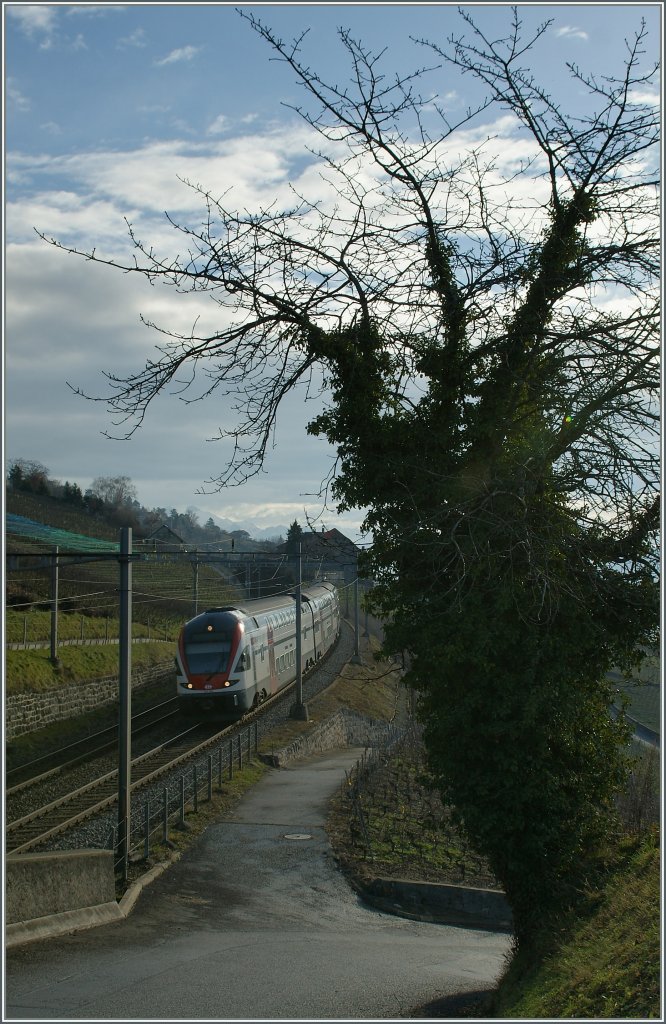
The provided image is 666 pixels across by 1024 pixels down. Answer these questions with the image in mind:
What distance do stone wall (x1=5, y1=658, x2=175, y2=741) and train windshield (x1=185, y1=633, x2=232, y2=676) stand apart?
15.6 ft

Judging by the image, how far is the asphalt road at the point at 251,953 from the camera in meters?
8.19

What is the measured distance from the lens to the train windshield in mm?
25750

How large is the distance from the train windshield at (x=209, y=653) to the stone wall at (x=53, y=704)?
15.6 ft

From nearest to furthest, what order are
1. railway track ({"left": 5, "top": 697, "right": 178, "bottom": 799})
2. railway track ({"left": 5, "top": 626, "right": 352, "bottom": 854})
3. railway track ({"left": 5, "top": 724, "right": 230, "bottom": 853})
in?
1. railway track ({"left": 5, "top": 724, "right": 230, "bottom": 853})
2. railway track ({"left": 5, "top": 626, "right": 352, "bottom": 854})
3. railway track ({"left": 5, "top": 697, "right": 178, "bottom": 799})

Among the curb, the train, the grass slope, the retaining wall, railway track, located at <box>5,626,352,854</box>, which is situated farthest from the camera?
the train

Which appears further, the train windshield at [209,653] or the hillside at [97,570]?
the hillside at [97,570]

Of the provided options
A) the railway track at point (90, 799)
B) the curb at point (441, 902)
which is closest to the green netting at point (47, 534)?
the railway track at point (90, 799)

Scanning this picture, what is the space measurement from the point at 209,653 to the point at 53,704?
216 inches

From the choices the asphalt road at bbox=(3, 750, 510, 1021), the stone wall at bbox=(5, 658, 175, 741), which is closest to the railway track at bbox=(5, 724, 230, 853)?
the asphalt road at bbox=(3, 750, 510, 1021)

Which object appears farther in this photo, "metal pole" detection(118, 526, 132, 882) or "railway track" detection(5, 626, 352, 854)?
"railway track" detection(5, 626, 352, 854)

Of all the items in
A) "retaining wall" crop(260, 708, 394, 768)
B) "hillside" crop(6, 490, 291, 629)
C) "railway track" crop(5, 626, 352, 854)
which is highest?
"hillside" crop(6, 490, 291, 629)

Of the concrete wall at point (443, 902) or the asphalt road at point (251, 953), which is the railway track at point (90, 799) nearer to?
the asphalt road at point (251, 953)

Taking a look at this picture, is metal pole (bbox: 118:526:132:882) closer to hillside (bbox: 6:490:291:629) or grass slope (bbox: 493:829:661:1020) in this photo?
grass slope (bbox: 493:829:661:1020)

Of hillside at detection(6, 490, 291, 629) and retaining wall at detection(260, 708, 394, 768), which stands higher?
hillside at detection(6, 490, 291, 629)
